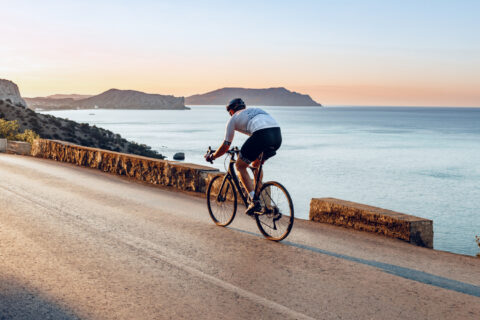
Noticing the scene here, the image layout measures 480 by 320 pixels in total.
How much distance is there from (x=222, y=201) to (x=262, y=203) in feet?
3.05

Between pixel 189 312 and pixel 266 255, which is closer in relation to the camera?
pixel 189 312

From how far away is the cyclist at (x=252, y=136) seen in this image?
6484 millimetres

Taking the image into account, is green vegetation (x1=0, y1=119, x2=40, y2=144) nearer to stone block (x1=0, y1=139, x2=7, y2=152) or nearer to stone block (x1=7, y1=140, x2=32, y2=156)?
stone block (x1=0, y1=139, x2=7, y2=152)

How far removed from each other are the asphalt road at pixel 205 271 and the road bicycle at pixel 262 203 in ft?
0.66

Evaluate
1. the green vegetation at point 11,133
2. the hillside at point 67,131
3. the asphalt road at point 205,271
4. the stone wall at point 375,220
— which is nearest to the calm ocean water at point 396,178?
the hillside at point 67,131

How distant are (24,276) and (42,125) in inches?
2918

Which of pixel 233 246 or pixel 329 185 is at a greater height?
pixel 233 246

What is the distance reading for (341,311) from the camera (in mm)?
4156

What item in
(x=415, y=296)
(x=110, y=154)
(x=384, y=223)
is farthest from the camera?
(x=110, y=154)

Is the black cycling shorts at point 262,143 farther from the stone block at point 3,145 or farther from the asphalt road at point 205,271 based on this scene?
the stone block at point 3,145

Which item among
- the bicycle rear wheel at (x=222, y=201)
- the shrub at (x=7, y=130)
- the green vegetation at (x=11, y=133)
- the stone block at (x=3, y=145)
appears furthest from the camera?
the shrub at (x=7, y=130)

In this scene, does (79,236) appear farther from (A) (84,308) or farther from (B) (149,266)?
(A) (84,308)

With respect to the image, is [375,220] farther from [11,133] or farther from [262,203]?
[11,133]

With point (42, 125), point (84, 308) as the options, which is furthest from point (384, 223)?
point (42, 125)
